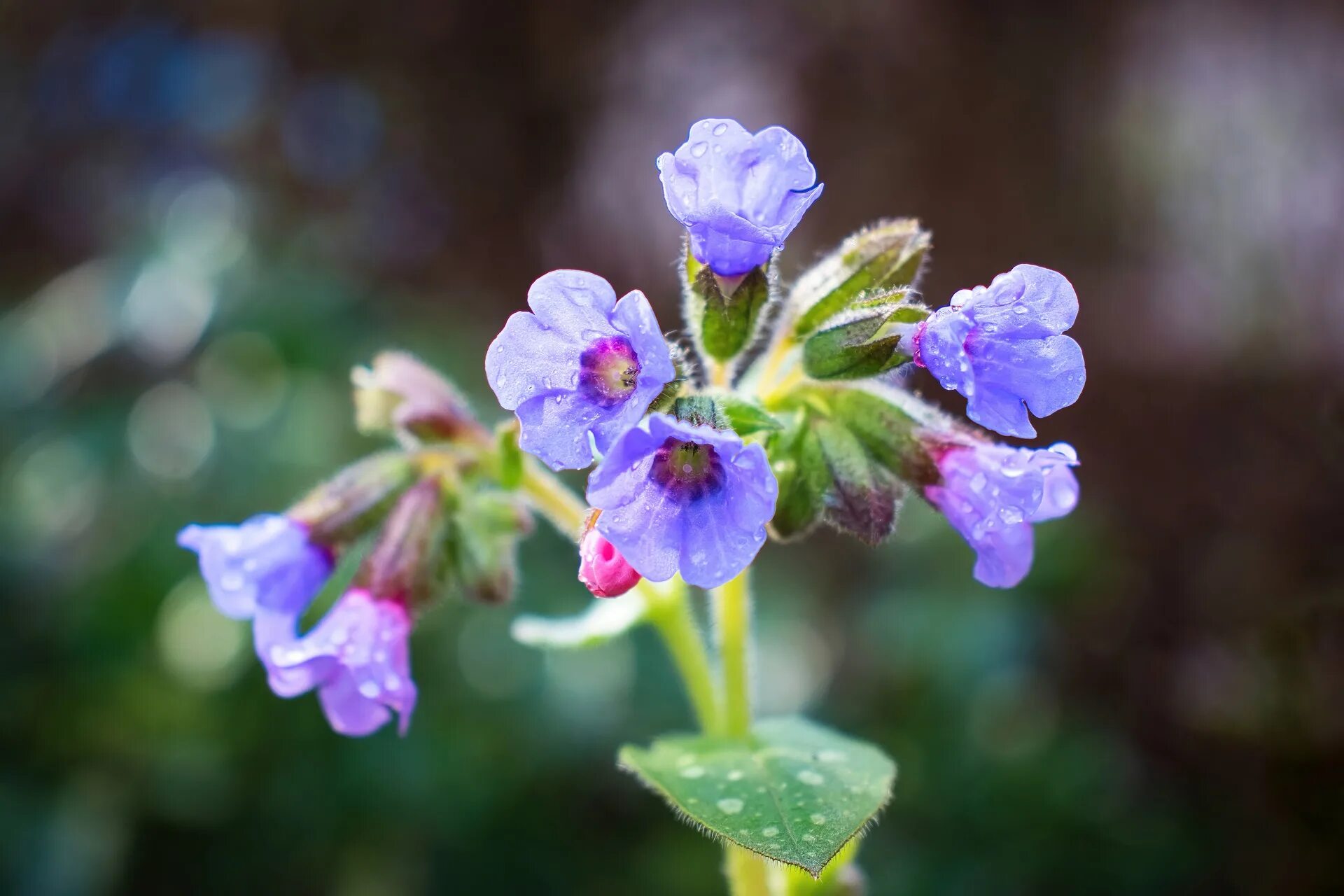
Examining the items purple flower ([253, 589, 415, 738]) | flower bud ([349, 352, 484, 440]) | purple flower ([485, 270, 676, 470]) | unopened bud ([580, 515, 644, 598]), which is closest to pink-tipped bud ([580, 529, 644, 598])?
unopened bud ([580, 515, 644, 598])

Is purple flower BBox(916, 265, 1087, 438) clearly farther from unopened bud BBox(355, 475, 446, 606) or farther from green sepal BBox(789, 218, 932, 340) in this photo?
unopened bud BBox(355, 475, 446, 606)

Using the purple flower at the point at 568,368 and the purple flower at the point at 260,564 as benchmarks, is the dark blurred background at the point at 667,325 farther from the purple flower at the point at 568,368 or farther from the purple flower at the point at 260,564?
the purple flower at the point at 568,368

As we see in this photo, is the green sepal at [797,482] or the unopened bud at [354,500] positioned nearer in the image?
the green sepal at [797,482]

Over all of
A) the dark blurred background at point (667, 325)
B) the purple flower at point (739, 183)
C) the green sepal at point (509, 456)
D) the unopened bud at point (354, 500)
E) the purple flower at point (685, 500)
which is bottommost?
the dark blurred background at point (667, 325)

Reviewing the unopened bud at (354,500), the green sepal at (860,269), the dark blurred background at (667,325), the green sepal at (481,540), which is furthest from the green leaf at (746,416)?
the dark blurred background at (667,325)

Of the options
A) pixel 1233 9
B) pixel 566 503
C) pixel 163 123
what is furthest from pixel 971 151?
pixel 163 123

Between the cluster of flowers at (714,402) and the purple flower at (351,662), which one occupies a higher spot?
the cluster of flowers at (714,402)

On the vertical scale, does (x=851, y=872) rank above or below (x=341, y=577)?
below

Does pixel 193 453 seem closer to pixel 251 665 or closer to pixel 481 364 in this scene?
pixel 251 665
